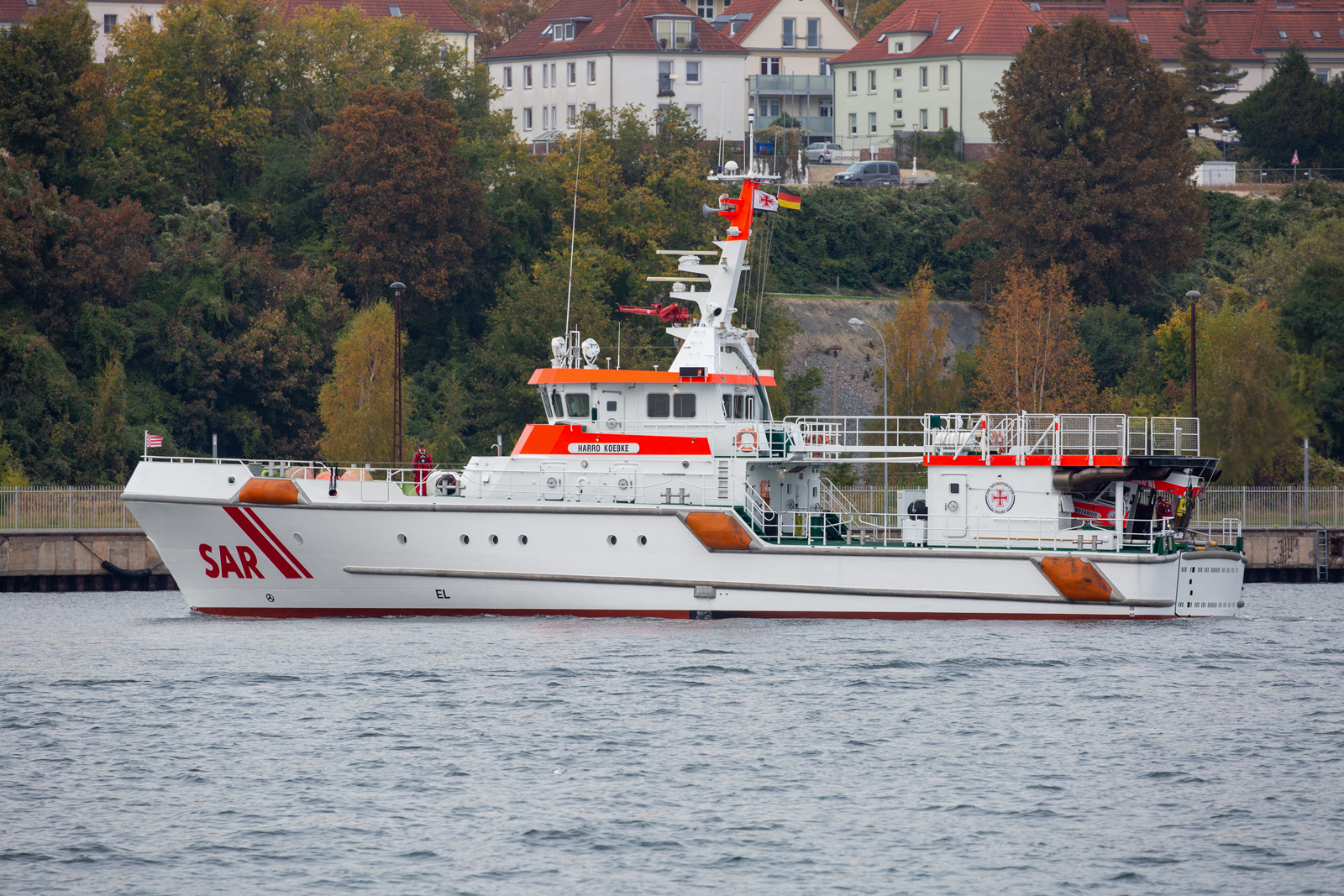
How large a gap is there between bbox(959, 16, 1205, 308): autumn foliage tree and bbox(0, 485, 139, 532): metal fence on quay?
106ft

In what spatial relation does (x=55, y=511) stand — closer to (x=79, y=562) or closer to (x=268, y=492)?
(x=79, y=562)

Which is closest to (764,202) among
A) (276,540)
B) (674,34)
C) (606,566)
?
(606,566)

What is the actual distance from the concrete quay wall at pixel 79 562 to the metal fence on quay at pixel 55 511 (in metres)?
0.36

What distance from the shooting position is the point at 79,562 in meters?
36.9

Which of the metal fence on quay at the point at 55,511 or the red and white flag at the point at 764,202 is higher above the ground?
the red and white flag at the point at 764,202

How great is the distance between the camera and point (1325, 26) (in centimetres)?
8456

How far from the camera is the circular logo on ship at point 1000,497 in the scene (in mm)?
27938

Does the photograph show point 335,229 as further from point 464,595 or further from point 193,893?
point 193,893

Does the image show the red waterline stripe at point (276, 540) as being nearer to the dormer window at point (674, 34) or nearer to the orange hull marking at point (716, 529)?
the orange hull marking at point (716, 529)

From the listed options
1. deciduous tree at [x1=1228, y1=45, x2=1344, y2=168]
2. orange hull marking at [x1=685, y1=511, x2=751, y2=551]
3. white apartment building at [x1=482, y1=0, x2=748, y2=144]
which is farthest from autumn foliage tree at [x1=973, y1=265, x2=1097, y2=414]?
deciduous tree at [x1=1228, y1=45, x2=1344, y2=168]

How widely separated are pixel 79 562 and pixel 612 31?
4456cm

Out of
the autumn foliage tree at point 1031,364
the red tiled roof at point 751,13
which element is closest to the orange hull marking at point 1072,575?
the autumn foliage tree at point 1031,364

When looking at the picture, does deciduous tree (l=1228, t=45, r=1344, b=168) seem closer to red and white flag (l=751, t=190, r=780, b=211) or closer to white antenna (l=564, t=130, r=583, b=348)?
white antenna (l=564, t=130, r=583, b=348)

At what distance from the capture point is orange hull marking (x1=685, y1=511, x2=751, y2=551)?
2728cm
